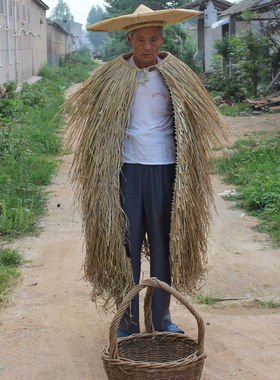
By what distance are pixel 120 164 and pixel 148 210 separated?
291 mm

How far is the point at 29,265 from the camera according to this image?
343 centimetres

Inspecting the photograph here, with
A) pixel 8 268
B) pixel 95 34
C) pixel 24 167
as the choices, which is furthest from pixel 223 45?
pixel 95 34

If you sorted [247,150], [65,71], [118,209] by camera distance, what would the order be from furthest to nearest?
1. [65,71]
2. [247,150]
3. [118,209]

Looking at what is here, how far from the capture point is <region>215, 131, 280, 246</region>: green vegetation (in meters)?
4.35

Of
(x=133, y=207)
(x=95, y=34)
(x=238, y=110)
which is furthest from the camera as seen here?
(x=95, y=34)

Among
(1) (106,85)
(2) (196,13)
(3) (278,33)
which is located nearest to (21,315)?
(1) (106,85)

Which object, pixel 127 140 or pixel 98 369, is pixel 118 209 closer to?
pixel 127 140

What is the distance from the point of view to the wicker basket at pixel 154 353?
1776 millimetres

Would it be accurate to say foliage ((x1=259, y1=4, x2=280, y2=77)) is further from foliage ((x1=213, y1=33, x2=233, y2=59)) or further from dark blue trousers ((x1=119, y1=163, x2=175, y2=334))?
dark blue trousers ((x1=119, y1=163, x2=175, y2=334))

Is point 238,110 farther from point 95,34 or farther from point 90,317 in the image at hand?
point 95,34

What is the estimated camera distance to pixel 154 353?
2199 millimetres

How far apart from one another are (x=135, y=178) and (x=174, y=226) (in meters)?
0.32

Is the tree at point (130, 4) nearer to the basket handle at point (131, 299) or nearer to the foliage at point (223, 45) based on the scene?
the foliage at point (223, 45)

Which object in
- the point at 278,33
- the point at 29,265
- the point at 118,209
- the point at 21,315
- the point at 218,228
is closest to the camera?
the point at 118,209
